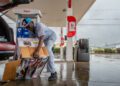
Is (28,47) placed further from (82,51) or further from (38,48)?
(82,51)

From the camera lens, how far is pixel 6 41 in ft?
21.9

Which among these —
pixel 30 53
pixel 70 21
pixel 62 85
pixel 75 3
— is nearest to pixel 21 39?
pixel 30 53

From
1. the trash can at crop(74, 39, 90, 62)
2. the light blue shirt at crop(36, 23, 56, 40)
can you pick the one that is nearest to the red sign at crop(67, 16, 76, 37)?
the trash can at crop(74, 39, 90, 62)

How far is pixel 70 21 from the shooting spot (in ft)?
45.8

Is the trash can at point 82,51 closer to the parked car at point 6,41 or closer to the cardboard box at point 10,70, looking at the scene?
the parked car at point 6,41

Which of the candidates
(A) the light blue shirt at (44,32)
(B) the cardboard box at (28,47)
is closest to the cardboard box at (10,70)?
(B) the cardboard box at (28,47)

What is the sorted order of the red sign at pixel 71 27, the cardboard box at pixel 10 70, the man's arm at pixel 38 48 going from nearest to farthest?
the man's arm at pixel 38 48 < the cardboard box at pixel 10 70 < the red sign at pixel 71 27

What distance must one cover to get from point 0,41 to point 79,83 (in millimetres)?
1881

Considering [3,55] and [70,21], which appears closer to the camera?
[3,55]

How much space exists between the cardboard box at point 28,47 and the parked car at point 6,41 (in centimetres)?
59

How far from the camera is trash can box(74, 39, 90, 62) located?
14.1 meters

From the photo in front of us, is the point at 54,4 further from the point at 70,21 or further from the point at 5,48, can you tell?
the point at 5,48

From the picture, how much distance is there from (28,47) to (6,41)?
1019 millimetres

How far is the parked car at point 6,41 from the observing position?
637cm
